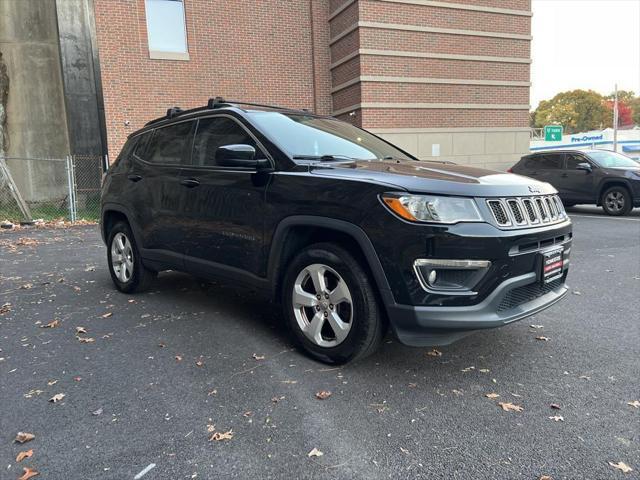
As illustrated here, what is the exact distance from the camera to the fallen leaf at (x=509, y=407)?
2.87 meters

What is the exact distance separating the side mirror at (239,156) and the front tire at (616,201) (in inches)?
425

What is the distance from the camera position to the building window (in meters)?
14.1

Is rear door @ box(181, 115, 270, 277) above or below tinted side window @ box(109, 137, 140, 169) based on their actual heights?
below

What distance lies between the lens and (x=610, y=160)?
12188mm

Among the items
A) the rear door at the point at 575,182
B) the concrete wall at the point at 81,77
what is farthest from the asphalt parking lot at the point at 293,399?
the concrete wall at the point at 81,77

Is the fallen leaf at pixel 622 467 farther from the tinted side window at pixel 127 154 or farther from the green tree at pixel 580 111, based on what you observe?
the green tree at pixel 580 111

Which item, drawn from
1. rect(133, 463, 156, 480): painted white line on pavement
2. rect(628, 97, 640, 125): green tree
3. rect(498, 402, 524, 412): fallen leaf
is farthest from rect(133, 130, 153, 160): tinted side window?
rect(628, 97, 640, 125): green tree

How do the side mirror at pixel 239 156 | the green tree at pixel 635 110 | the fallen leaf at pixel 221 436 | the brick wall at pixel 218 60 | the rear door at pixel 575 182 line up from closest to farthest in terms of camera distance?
the fallen leaf at pixel 221 436
the side mirror at pixel 239 156
the rear door at pixel 575 182
the brick wall at pixel 218 60
the green tree at pixel 635 110

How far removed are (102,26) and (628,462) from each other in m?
14.9

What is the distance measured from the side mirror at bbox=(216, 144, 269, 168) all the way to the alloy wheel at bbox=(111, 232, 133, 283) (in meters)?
2.31

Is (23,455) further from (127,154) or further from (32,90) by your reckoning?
(32,90)

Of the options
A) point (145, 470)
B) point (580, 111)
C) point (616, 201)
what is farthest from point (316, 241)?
point (580, 111)

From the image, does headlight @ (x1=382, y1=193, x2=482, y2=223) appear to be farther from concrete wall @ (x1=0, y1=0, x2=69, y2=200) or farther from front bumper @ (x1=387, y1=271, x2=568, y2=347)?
concrete wall @ (x1=0, y1=0, x2=69, y2=200)

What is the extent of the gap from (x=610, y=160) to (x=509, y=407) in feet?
37.5
